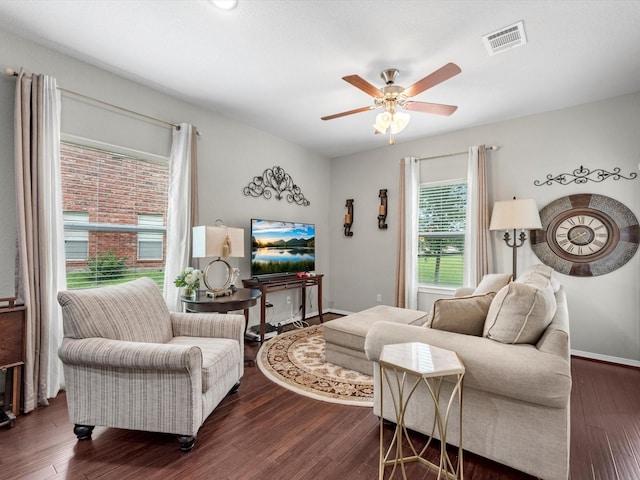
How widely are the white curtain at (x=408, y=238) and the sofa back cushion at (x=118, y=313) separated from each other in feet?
9.99

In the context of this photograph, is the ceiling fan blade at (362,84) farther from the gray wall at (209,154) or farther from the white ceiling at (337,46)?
the gray wall at (209,154)

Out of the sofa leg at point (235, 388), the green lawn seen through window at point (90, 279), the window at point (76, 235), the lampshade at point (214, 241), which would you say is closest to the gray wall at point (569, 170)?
the lampshade at point (214, 241)

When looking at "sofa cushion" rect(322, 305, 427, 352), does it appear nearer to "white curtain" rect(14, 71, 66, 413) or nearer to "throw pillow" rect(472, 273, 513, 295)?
"throw pillow" rect(472, 273, 513, 295)

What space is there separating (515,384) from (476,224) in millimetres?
2763

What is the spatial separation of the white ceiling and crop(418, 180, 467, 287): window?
1182 mm

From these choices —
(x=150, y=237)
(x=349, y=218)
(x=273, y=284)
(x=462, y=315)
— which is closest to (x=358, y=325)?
(x=462, y=315)

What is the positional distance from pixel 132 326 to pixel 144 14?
6.75 ft

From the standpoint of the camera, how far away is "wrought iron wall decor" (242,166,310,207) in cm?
410

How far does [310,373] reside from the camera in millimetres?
2754

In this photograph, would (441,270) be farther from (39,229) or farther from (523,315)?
(39,229)

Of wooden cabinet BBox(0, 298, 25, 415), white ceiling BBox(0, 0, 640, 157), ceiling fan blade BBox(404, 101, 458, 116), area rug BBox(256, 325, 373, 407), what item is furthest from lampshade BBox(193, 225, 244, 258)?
ceiling fan blade BBox(404, 101, 458, 116)

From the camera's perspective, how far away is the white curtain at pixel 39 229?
217 centimetres

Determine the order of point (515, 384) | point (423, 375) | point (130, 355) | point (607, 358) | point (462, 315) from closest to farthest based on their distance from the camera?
point (423, 375), point (515, 384), point (130, 355), point (462, 315), point (607, 358)

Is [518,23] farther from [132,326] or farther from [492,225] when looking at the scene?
[132,326]
